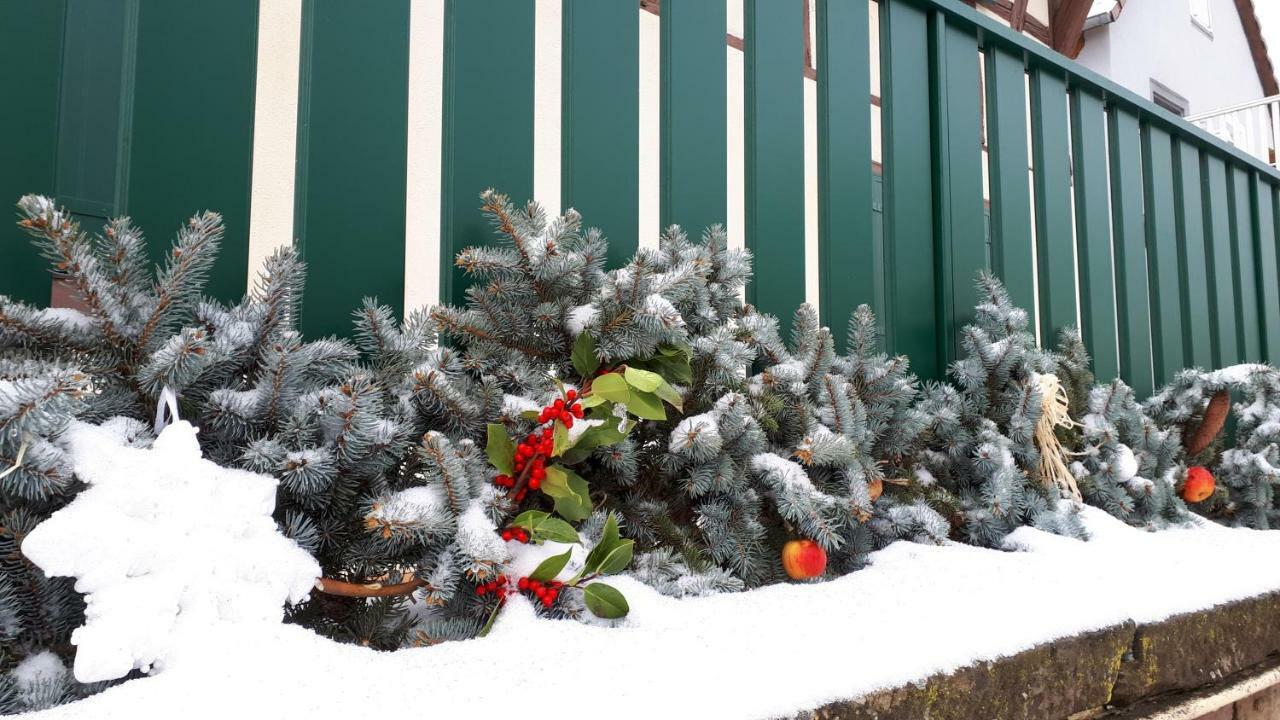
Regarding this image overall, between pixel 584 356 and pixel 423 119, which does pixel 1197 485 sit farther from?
pixel 423 119

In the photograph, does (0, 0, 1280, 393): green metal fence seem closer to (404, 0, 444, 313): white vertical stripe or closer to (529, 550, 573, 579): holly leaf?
(529, 550, 573, 579): holly leaf

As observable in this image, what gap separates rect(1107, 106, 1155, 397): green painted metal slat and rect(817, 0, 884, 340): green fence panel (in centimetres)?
106

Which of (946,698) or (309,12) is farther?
(309,12)

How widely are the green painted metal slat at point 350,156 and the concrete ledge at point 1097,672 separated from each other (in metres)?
0.78

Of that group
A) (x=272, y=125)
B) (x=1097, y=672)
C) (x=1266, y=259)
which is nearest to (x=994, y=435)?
(x=1097, y=672)

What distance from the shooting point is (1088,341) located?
6.94 ft

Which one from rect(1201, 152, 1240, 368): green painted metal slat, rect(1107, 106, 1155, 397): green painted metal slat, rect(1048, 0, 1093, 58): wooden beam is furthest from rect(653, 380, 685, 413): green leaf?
rect(1048, 0, 1093, 58): wooden beam

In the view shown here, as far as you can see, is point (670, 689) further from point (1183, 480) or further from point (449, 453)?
point (1183, 480)

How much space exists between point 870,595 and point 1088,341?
1544 mm

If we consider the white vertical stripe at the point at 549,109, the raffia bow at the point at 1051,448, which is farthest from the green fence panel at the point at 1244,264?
the white vertical stripe at the point at 549,109

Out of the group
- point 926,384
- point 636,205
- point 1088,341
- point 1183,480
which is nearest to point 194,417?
point 636,205

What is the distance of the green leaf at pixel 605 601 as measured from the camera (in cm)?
82

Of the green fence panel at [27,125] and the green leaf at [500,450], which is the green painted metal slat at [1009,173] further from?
the green fence panel at [27,125]

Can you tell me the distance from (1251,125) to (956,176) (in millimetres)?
5618
